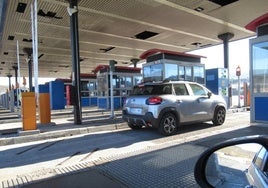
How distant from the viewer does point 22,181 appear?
4559 millimetres

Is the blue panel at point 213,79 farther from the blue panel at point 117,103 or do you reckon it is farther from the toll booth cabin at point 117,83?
the blue panel at point 117,103

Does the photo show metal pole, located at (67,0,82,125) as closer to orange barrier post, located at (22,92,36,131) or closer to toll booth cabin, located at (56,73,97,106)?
orange barrier post, located at (22,92,36,131)

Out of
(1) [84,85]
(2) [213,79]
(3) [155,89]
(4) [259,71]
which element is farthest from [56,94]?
(4) [259,71]

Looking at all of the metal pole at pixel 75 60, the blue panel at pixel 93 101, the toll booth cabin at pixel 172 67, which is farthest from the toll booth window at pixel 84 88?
the metal pole at pixel 75 60

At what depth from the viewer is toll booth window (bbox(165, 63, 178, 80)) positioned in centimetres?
1298

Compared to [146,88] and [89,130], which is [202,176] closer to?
[146,88]

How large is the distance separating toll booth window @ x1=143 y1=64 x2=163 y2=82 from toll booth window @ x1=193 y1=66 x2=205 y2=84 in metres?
2.24

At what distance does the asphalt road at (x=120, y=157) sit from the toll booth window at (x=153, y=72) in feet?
15.3

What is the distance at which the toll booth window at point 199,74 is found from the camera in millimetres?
14314

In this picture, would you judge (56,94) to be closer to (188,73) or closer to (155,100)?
(188,73)

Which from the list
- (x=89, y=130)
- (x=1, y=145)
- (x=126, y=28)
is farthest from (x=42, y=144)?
(x=126, y=28)

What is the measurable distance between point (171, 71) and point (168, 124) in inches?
218

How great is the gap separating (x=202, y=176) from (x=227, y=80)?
608 inches

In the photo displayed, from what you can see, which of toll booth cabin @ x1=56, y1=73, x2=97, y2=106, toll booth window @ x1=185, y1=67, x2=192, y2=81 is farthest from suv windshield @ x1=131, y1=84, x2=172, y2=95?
toll booth cabin @ x1=56, y1=73, x2=97, y2=106
